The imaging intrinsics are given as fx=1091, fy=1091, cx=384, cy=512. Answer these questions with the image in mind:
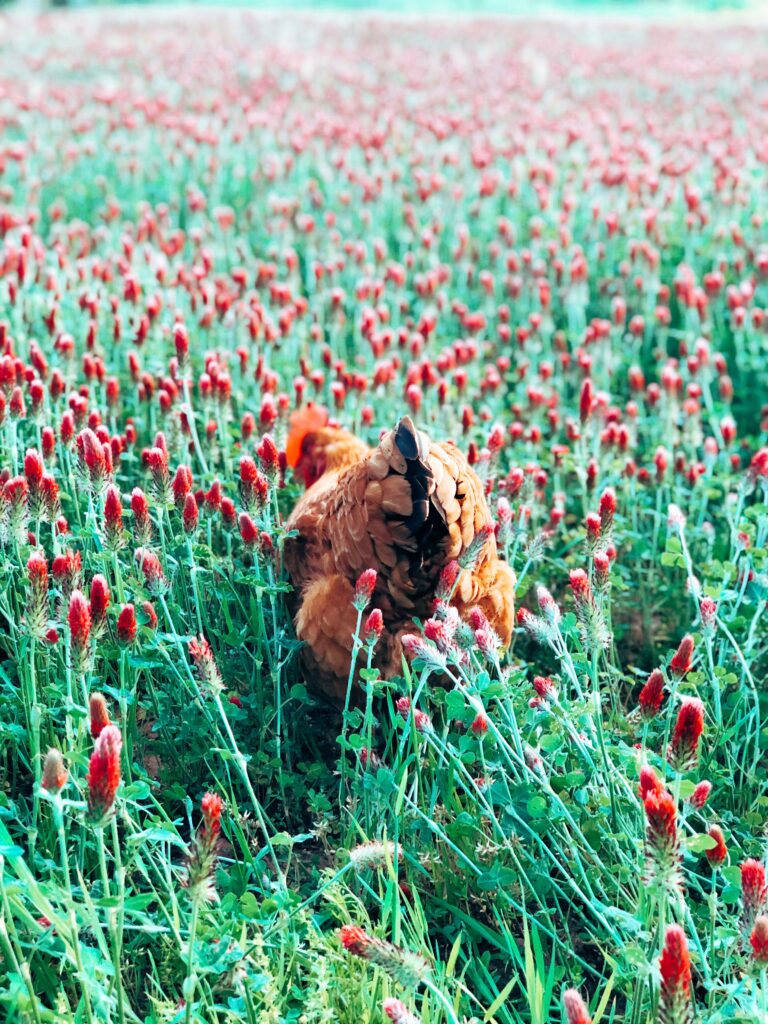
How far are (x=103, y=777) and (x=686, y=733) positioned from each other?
95cm

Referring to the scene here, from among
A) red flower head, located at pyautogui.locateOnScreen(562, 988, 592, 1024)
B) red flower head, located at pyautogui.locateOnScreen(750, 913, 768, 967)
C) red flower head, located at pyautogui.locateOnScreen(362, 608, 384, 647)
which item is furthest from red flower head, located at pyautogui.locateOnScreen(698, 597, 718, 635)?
red flower head, located at pyautogui.locateOnScreen(562, 988, 592, 1024)

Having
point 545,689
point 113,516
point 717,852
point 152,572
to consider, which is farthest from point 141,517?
point 717,852

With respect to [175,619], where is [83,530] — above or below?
above

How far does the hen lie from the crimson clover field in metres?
0.10

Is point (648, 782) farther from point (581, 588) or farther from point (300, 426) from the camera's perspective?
point (300, 426)

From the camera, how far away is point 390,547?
2.49 meters

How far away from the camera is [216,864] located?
2.47m

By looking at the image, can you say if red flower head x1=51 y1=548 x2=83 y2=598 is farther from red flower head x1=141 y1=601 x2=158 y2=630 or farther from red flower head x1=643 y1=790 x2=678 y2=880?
red flower head x1=643 y1=790 x2=678 y2=880

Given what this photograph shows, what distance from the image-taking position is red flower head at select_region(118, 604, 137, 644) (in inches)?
85.9

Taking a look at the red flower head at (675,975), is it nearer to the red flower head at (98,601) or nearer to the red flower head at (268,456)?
the red flower head at (98,601)

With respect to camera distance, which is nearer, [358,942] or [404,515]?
[358,942]

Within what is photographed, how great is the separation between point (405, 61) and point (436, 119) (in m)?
4.86

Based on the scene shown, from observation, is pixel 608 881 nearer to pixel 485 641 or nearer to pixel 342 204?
pixel 485 641

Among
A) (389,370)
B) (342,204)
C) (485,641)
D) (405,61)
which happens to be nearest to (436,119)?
(342,204)
